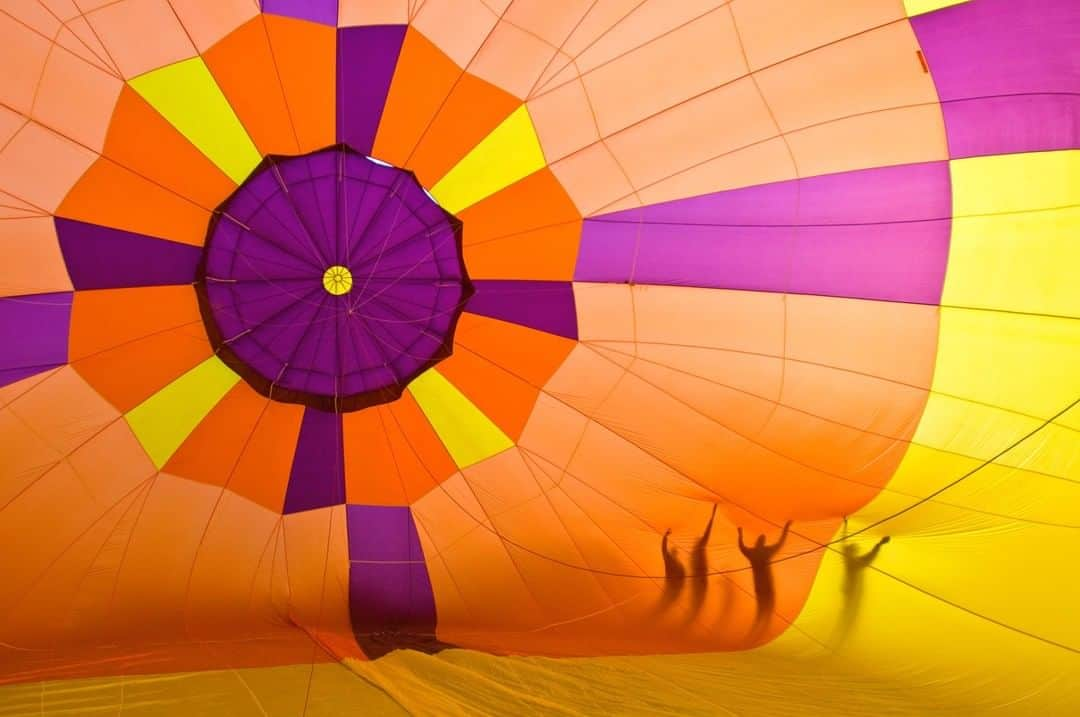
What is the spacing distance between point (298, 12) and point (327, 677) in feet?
6.67

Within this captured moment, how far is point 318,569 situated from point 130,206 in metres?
1.39

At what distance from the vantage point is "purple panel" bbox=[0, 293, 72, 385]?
3375 mm

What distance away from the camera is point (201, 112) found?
3.27 m

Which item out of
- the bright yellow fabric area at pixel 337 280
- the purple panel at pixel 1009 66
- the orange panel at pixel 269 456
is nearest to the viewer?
the purple panel at pixel 1009 66

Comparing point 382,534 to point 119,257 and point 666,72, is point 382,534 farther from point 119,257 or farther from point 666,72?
point 666,72

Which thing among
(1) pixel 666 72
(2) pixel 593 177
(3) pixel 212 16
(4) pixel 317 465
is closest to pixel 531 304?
(2) pixel 593 177

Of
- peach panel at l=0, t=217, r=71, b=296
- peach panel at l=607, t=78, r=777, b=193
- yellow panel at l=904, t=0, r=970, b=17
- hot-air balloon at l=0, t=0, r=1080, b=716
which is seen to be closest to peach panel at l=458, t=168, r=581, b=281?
hot-air balloon at l=0, t=0, r=1080, b=716

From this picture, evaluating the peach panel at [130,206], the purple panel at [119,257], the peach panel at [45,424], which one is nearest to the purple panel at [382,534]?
the peach panel at [45,424]

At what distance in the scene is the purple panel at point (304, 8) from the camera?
10.3 feet

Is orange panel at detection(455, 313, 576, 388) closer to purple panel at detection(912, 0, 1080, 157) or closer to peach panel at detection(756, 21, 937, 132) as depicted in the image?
A: peach panel at detection(756, 21, 937, 132)

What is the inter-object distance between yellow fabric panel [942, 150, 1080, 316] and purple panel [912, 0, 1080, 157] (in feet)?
0.28

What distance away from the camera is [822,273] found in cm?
336

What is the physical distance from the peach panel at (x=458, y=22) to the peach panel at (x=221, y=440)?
133cm

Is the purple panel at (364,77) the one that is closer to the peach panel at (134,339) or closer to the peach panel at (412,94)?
the peach panel at (412,94)
